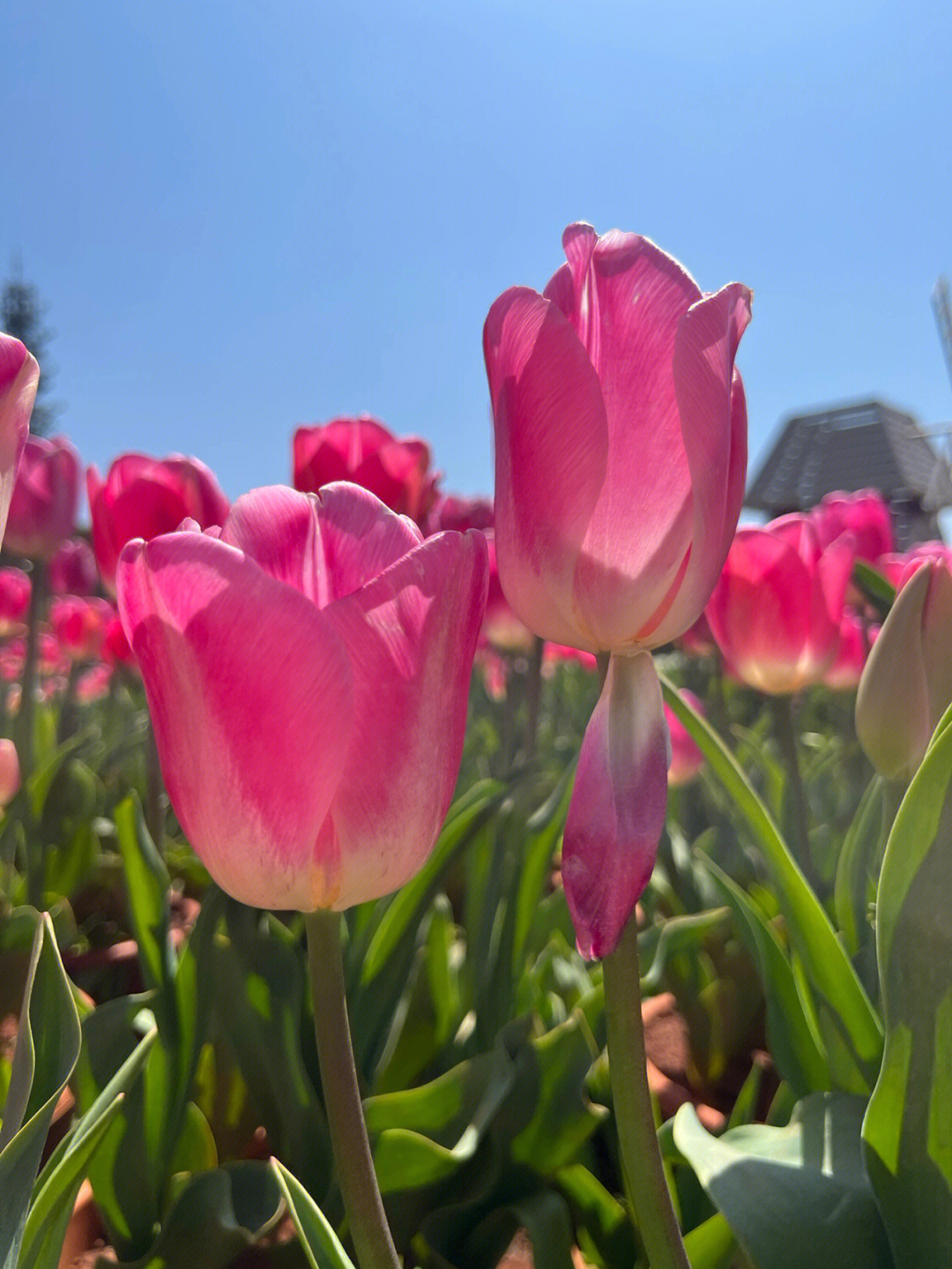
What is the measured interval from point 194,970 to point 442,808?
16.0 inches

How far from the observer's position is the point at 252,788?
31 cm

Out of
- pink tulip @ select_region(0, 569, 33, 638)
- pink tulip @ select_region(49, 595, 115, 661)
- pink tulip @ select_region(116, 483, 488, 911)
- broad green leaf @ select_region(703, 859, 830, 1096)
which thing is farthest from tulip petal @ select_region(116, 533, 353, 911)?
pink tulip @ select_region(0, 569, 33, 638)

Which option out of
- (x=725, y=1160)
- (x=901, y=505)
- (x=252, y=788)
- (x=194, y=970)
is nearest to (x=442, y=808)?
(x=252, y=788)

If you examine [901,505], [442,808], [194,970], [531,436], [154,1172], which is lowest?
[901,505]

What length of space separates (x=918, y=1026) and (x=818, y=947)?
0.14m

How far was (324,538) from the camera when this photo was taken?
0.35 m

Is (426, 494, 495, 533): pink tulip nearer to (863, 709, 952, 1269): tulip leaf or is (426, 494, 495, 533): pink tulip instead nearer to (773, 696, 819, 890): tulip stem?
(773, 696, 819, 890): tulip stem

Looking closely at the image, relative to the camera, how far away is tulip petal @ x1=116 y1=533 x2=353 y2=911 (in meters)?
0.30

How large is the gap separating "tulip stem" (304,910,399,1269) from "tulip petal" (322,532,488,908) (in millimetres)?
20

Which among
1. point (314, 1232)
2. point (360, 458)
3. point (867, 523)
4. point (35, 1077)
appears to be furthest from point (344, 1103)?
point (867, 523)

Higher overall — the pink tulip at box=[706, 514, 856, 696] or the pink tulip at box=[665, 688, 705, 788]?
the pink tulip at box=[706, 514, 856, 696]

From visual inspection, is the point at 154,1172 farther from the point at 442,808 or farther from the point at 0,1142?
the point at 442,808

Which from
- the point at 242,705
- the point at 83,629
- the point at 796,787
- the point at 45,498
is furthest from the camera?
the point at 83,629

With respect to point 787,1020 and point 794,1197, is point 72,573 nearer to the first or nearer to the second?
point 787,1020
